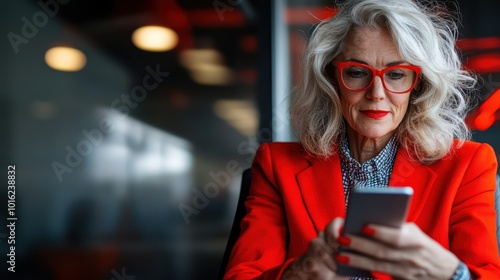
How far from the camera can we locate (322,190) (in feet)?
6.47

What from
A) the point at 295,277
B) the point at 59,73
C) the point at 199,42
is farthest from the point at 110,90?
the point at 295,277

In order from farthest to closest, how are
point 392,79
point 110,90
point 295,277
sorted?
point 110,90
point 392,79
point 295,277

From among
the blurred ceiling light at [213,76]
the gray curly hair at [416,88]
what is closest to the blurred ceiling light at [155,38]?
the blurred ceiling light at [213,76]

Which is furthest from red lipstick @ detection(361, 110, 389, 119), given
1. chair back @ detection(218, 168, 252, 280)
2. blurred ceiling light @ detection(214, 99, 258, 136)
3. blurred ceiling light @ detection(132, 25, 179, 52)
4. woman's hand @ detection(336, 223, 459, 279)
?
blurred ceiling light @ detection(132, 25, 179, 52)

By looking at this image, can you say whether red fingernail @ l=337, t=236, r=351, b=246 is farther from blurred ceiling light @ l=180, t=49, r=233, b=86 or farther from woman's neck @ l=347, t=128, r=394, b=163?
blurred ceiling light @ l=180, t=49, r=233, b=86

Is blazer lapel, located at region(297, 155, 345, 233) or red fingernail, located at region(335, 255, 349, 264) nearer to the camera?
red fingernail, located at region(335, 255, 349, 264)

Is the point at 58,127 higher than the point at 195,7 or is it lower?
lower

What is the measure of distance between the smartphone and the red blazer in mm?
429

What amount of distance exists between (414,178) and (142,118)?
3.05 metres

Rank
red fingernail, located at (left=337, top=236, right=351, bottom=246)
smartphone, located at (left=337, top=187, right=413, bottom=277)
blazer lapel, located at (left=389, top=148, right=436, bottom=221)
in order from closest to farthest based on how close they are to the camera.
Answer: smartphone, located at (left=337, top=187, right=413, bottom=277)
red fingernail, located at (left=337, top=236, right=351, bottom=246)
blazer lapel, located at (left=389, top=148, right=436, bottom=221)

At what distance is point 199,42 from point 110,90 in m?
0.73

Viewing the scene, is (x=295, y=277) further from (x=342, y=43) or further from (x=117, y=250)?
(x=117, y=250)

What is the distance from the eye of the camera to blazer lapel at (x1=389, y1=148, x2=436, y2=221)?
1870mm

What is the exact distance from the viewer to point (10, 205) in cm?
436
